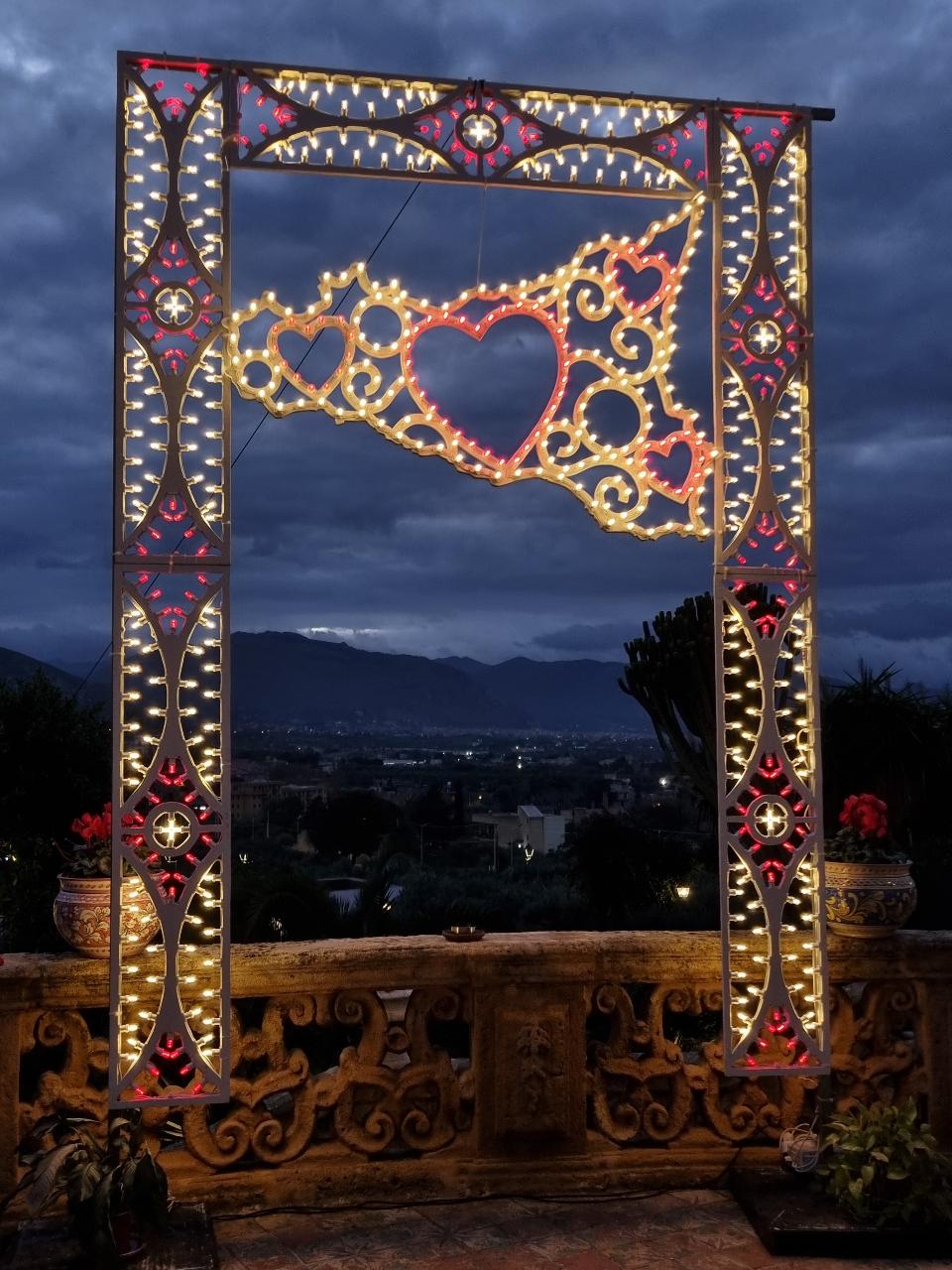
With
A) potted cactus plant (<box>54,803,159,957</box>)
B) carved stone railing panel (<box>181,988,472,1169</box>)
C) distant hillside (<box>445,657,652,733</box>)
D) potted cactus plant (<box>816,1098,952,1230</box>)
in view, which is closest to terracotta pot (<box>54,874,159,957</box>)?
potted cactus plant (<box>54,803,159,957</box>)

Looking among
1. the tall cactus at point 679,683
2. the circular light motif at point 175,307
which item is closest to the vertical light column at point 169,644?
the circular light motif at point 175,307

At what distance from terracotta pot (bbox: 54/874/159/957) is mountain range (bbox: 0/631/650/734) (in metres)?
7.08

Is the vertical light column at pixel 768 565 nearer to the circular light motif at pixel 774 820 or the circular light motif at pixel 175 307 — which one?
the circular light motif at pixel 774 820

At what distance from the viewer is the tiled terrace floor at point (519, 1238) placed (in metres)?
3.30

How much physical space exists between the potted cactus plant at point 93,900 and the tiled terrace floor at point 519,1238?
3.17ft

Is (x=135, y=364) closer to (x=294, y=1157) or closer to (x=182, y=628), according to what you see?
(x=182, y=628)

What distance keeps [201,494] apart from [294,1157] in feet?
7.23

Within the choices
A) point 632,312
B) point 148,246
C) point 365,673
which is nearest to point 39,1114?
point 148,246

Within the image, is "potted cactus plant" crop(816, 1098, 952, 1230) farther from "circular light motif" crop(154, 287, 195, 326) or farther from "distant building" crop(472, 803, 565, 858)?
"distant building" crop(472, 803, 565, 858)

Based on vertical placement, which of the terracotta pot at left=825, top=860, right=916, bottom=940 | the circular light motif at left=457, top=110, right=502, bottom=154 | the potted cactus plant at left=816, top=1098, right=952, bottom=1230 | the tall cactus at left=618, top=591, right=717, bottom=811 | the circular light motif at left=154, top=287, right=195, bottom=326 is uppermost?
the circular light motif at left=457, top=110, right=502, bottom=154

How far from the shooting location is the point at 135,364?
3.52m

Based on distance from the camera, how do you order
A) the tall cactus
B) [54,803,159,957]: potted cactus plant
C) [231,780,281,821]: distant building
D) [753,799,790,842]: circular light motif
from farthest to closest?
1. [231,780,281,821]: distant building
2. the tall cactus
3. [753,799,790,842]: circular light motif
4. [54,803,159,957]: potted cactus plant

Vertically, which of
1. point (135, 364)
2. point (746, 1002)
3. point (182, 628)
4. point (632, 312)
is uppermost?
point (632, 312)

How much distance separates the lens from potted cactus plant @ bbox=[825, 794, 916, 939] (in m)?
3.93
